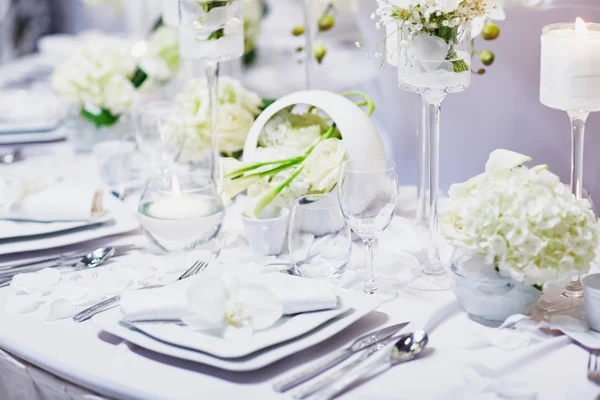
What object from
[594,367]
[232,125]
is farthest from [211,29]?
[594,367]

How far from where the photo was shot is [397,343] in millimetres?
943

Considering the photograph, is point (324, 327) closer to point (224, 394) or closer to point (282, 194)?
point (224, 394)

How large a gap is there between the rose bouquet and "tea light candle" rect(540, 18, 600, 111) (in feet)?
1.21

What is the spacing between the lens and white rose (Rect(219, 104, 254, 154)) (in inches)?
64.0

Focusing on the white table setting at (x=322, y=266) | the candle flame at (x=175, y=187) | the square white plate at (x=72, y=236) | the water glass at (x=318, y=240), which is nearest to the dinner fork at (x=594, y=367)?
the white table setting at (x=322, y=266)

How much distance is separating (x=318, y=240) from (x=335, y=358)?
0.24 m

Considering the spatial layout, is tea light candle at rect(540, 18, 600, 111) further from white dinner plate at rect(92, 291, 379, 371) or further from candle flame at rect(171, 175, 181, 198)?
candle flame at rect(171, 175, 181, 198)

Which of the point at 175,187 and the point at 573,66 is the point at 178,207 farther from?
the point at 573,66

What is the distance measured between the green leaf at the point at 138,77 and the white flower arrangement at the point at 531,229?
1282 millimetres

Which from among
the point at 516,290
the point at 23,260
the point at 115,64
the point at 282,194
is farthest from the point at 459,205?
the point at 115,64

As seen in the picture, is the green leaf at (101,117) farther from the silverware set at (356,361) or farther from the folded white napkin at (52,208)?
the silverware set at (356,361)

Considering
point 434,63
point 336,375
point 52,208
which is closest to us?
point 336,375

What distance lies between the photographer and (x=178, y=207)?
1.30 metres

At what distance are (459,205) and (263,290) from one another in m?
0.30
